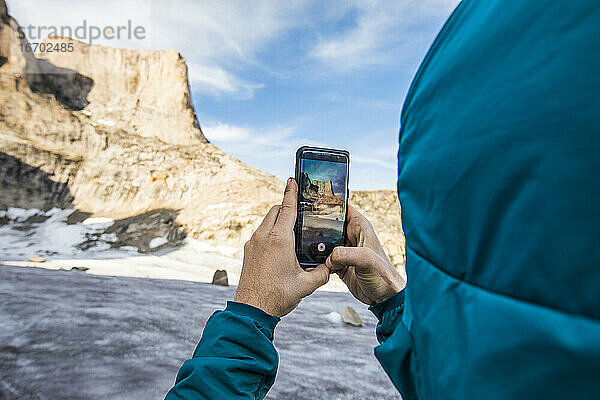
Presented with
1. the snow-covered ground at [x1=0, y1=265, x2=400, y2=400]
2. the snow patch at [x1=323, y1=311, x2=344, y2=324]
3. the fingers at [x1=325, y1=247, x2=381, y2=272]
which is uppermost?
the fingers at [x1=325, y1=247, x2=381, y2=272]

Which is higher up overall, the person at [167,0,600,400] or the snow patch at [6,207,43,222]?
the person at [167,0,600,400]

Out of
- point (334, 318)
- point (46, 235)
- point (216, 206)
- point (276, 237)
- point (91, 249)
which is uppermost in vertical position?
point (276, 237)

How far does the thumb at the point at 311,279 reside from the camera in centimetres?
81

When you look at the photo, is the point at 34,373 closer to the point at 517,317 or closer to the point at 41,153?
the point at 517,317

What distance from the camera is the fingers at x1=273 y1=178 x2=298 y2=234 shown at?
81cm

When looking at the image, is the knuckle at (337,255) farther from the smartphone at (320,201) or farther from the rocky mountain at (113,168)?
the rocky mountain at (113,168)

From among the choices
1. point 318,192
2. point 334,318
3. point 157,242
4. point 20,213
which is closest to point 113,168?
point 20,213

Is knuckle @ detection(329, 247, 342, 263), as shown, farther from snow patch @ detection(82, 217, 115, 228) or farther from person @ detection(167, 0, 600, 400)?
snow patch @ detection(82, 217, 115, 228)

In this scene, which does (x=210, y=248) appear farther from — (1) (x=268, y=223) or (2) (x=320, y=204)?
(1) (x=268, y=223)

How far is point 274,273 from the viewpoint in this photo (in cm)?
77

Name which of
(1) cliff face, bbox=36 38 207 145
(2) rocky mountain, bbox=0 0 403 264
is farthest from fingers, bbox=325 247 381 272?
(1) cliff face, bbox=36 38 207 145

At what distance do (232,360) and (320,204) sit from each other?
585mm

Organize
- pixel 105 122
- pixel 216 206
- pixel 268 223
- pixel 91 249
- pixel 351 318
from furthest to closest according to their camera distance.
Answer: pixel 105 122, pixel 216 206, pixel 91 249, pixel 351 318, pixel 268 223

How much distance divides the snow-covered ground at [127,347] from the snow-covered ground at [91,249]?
3837mm
